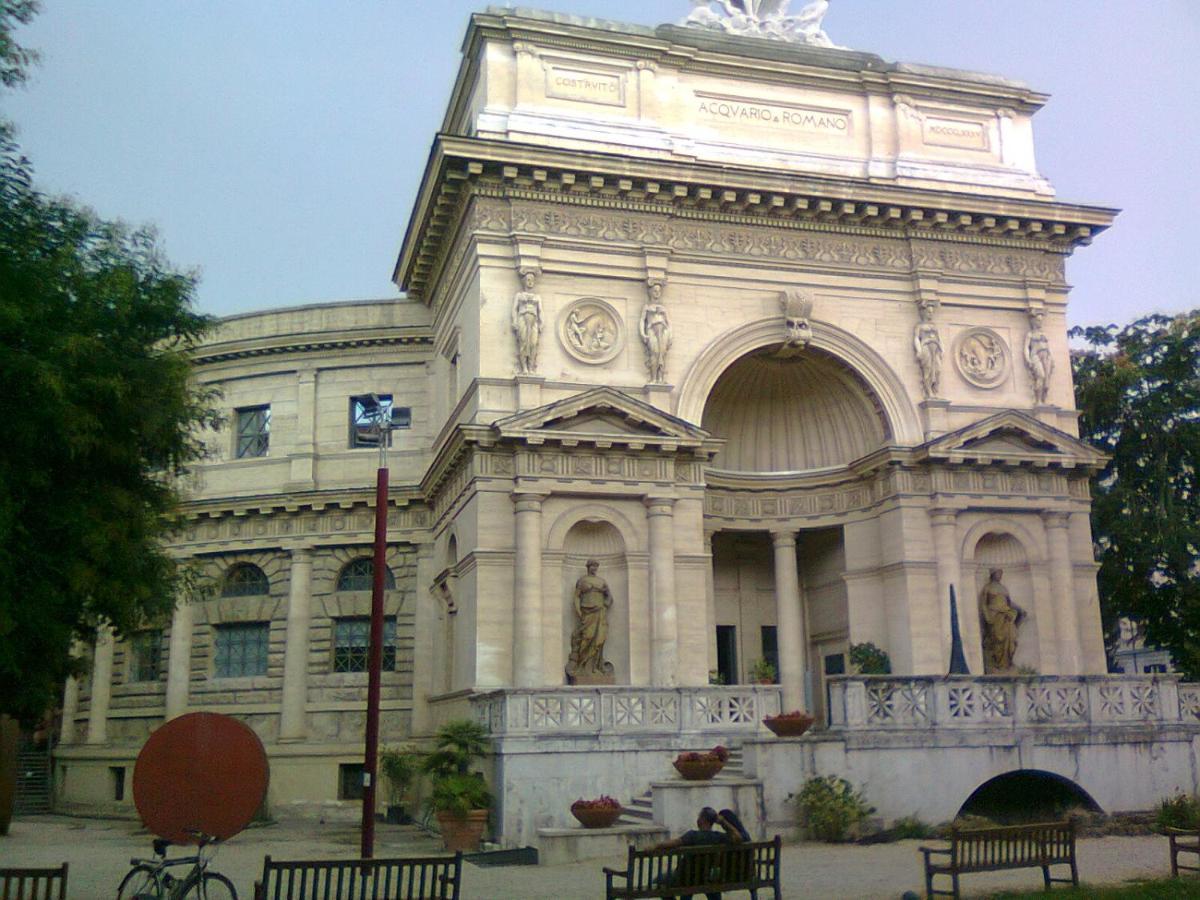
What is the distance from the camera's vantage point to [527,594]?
24.7 meters

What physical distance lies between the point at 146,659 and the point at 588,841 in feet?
65.3

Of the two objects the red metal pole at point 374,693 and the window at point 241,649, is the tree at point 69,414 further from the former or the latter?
the window at point 241,649

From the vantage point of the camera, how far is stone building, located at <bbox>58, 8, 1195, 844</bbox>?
84.0 ft

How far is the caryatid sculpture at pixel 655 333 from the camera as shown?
26734 millimetres

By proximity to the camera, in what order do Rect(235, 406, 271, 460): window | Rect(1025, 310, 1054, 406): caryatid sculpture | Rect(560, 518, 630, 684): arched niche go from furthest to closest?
Rect(235, 406, 271, 460): window < Rect(1025, 310, 1054, 406): caryatid sculpture < Rect(560, 518, 630, 684): arched niche

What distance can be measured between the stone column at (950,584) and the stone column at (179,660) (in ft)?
62.2

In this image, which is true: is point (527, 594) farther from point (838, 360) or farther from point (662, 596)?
point (838, 360)

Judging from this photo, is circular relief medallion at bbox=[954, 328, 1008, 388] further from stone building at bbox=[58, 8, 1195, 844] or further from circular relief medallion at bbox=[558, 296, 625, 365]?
circular relief medallion at bbox=[558, 296, 625, 365]

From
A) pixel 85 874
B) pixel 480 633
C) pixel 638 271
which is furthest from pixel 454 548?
pixel 85 874

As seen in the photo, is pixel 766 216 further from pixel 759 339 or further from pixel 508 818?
pixel 508 818

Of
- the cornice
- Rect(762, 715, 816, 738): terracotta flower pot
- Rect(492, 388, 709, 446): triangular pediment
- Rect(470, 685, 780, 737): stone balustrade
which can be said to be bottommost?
Rect(762, 715, 816, 738): terracotta flower pot

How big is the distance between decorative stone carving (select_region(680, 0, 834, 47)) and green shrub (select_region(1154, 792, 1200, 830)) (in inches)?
745

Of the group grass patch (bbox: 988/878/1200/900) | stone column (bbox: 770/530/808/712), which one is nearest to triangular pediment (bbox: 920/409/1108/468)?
stone column (bbox: 770/530/808/712)

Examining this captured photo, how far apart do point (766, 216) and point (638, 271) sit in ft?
10.9
